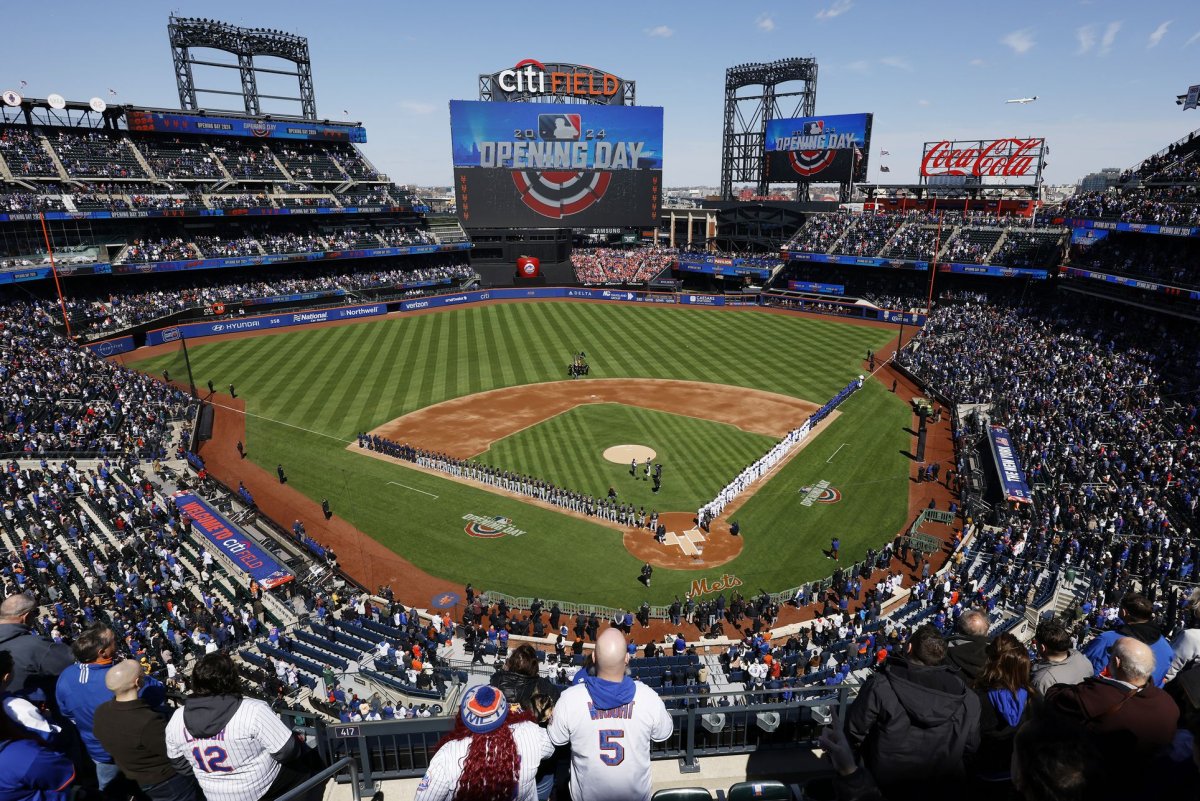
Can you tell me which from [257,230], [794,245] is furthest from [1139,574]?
[257,230]

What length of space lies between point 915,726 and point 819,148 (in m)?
84.1

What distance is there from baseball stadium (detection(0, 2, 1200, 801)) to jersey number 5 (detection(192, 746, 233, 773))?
52 millimetres

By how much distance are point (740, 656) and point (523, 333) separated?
4394 cm

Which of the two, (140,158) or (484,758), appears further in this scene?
(140,158)

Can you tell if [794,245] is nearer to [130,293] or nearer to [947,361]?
[947,361]

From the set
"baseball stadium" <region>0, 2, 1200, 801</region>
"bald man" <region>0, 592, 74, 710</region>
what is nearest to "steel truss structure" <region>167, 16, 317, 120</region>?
"baseball stadium" <region>0, 2, 1200, 801</region>

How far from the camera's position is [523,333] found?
58.9 metres

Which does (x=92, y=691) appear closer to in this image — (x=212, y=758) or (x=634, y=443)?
(x=212, y=758)

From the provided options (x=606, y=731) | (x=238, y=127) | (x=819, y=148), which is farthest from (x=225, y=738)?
(x=819, y=148)

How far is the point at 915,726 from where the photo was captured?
16.8 ft

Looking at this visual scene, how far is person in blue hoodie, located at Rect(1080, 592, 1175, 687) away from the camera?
6980 mm

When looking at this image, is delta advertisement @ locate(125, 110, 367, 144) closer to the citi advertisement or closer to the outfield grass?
the citi advertisement

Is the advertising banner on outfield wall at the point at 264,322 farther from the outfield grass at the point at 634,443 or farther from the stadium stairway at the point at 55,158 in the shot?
the outfield grass at the point at 634,443

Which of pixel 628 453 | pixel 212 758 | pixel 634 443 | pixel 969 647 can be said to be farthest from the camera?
pixel 634 443
